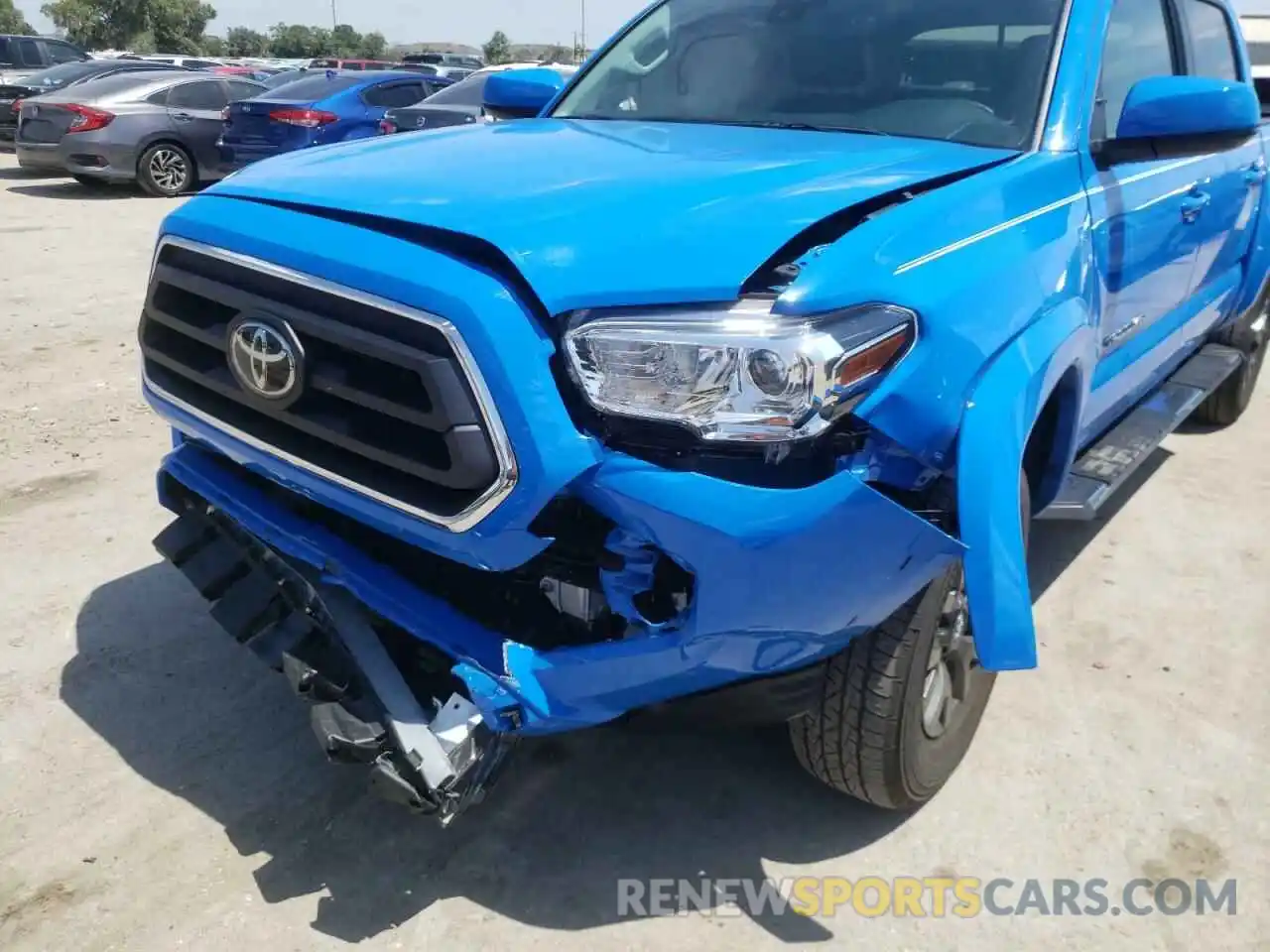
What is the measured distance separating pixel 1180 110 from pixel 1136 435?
1286 millimetres

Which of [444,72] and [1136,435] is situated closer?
[1136,435]

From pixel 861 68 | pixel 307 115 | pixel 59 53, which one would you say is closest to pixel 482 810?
pixel 861 68

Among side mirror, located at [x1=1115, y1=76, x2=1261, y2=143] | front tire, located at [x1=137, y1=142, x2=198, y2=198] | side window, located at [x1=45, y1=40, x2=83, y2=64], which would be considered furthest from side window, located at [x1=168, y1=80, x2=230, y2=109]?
side mirror, located at [x1=1115, y1=76, x2=1261, y2=143]

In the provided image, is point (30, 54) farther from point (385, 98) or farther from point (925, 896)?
point (925, 896)

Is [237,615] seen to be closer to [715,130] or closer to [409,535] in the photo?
[409,535]

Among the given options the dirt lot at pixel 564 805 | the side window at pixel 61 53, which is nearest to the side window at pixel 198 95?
the side window at pixel 61 53

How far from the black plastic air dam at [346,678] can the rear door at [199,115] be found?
11.8 metres

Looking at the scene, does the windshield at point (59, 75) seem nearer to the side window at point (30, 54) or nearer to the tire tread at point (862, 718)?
the side window at point (30, 54)

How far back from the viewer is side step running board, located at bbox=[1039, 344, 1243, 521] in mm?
2924

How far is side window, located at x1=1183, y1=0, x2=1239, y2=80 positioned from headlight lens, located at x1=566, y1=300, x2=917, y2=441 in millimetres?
2995

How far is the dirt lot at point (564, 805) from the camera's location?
232cm

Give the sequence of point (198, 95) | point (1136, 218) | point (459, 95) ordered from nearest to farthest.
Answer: point (1136, 218) → point (459, 95) → point (198, 95)

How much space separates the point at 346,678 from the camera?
2.30m

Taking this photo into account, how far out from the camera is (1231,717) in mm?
3078
